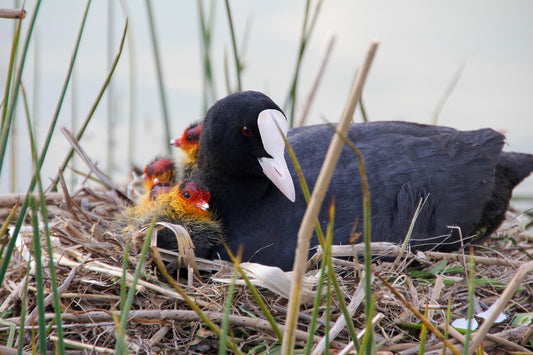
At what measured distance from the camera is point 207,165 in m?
2.33

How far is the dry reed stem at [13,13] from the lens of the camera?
1.33 metres

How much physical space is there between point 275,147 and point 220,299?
1.99ft

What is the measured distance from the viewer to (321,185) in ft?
3.42

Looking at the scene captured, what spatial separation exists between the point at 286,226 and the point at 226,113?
484 mm

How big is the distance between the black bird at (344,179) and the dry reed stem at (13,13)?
3.07 feet

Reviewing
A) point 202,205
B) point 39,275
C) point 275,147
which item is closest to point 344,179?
point 275,147

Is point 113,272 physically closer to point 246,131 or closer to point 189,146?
point 246,131

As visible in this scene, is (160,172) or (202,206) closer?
(202,206)

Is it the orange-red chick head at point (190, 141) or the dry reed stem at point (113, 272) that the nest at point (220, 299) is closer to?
the dry reed stem at point (113, 272)

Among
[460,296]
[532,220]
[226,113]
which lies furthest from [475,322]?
[532,220]

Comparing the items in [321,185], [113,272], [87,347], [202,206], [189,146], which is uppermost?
[321,185]

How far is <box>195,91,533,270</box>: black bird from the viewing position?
7.00 feet

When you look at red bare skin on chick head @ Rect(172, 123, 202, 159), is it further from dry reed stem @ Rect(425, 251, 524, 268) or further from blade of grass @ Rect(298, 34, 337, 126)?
dry reed stem @ Rect(425, 251, 524, 268)

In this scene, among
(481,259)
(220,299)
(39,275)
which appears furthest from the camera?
(481,259)
